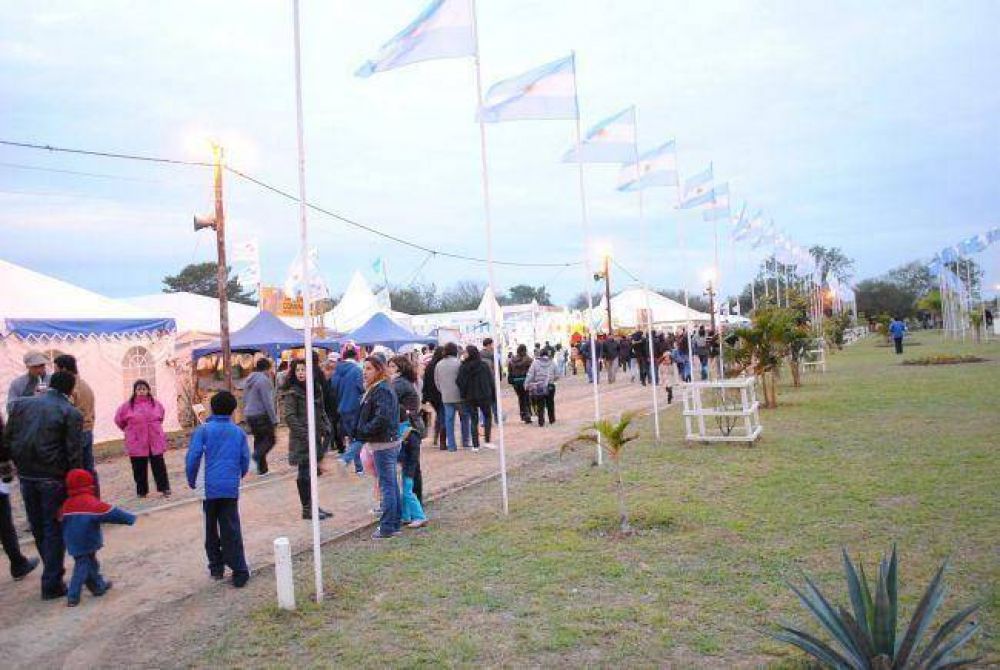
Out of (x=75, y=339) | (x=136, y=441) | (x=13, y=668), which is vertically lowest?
(x=13, y=668)

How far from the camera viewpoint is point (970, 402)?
1429 cm

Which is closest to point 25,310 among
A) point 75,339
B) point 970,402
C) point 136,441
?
point 75,339

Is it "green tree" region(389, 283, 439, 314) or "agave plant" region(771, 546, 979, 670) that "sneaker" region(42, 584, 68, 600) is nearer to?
"agave plant" region(771, 546, 979, 670)

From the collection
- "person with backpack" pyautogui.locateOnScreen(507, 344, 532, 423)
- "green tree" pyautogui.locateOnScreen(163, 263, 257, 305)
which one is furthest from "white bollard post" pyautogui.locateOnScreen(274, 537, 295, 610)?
"green tree" pyautogui.locateOnScreen(163, 263, 257, 305)

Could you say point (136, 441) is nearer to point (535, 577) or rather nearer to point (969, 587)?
point (535, 577)

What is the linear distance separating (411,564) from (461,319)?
87.5 ft

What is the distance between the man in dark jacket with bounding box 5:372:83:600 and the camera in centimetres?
599

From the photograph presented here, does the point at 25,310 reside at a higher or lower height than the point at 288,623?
higher

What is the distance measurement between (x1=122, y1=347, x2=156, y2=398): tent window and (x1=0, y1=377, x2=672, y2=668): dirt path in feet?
20.1

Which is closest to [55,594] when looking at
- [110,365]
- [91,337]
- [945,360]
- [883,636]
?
[883,636]

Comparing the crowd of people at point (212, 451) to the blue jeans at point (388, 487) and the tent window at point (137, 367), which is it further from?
the tent window at point (137, 367)

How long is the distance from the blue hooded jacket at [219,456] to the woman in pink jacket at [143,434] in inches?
165

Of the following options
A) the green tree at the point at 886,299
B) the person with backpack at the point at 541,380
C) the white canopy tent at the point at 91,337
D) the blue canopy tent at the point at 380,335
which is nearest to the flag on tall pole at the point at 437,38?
the person with backpack at the point at 541,380

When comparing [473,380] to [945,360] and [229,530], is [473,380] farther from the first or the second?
[945,360]
